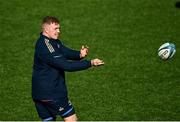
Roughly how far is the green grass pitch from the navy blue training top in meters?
2.59

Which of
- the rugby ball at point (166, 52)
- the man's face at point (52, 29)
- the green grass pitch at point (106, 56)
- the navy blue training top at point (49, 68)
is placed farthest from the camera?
the rugby ball at point (166, 52)

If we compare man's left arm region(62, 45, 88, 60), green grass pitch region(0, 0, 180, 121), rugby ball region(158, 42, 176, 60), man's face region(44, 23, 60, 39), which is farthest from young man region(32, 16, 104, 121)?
rugby ball region(158, 42, 176, 60)

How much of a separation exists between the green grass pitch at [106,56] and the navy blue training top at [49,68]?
259 cm

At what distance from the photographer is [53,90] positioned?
31.4 ft

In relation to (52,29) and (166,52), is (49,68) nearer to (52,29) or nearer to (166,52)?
(52,29)

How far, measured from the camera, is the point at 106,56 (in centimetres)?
1636

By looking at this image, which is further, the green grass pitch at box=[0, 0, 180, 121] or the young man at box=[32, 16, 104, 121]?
the green grass pitch at box=[0, 0, 180, 121]

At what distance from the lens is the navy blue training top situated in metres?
9.36

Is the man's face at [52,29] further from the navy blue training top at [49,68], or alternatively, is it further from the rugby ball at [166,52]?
the rugby ball at [166,52]

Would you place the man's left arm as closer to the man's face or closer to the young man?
the young man

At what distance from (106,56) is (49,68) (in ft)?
22.7

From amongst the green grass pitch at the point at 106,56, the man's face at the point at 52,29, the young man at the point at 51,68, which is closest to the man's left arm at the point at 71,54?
the young man at the point at 51,68

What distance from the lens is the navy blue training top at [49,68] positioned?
9359mm

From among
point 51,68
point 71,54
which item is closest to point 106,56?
point 71,54
